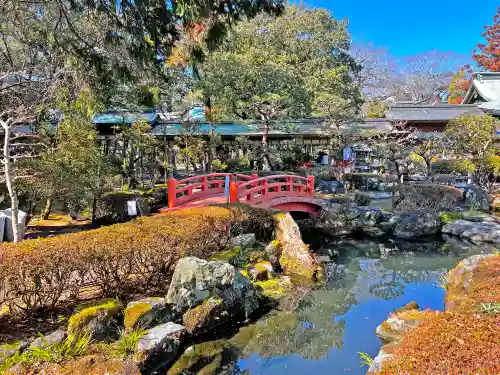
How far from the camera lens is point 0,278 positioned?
5.28 meters

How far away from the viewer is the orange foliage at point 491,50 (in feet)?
125

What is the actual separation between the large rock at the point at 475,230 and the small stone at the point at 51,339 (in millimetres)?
12627

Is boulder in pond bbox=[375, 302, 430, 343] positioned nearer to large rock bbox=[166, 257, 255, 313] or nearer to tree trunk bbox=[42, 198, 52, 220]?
large rock bbox=[166, 257, 255, 313]

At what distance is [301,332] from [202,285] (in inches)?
81.0

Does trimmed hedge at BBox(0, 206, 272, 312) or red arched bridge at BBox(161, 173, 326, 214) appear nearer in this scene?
trimmed hedge at BBox(0, 206, 272, 312)

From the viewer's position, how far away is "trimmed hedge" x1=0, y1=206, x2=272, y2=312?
556 cm

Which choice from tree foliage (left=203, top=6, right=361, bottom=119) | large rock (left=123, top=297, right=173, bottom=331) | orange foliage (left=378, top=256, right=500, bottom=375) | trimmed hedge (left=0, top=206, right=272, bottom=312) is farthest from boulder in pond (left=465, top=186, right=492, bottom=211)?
large rock (left=123, top=297, right=173, bottom=331)

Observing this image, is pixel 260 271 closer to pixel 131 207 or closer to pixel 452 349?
pixel 131 207

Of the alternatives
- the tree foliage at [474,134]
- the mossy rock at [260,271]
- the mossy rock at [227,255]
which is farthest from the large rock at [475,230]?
the mossy rock at [227,255]

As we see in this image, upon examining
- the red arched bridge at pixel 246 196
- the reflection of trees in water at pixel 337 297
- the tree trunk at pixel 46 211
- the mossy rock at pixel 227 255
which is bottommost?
the reflection of trees in water at pixel 337 297

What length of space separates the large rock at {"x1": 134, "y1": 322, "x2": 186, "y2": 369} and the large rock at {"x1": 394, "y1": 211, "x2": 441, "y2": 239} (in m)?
10.1

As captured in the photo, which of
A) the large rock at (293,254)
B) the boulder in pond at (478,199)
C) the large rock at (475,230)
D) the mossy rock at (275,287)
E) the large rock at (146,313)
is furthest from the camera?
the boulder in pond at (478,199)

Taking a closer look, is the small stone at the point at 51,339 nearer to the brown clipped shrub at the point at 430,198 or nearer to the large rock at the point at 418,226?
the large rock at the point at 418,226

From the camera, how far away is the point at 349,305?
8602 millimetres
